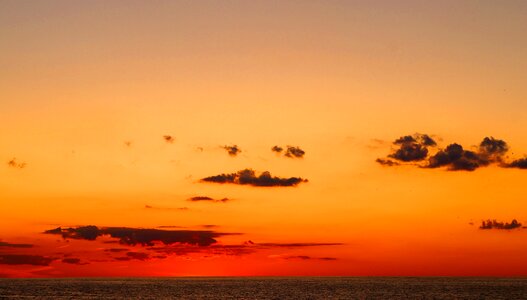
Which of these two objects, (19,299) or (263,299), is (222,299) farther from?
(19,299)

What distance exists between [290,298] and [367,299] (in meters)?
23.8

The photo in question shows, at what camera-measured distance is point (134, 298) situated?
192 metres

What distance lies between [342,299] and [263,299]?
2409cm

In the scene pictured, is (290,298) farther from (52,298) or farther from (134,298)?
(52,298)

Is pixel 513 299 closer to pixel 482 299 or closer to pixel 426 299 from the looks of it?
pixel 482 299

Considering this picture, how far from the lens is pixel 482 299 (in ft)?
650

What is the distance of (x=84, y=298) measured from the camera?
7849 inches

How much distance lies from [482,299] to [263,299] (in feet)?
225

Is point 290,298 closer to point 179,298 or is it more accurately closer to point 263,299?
point 263,299

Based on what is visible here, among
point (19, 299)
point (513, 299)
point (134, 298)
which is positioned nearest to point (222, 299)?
point (134, 298)

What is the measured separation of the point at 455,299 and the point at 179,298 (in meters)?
85.5

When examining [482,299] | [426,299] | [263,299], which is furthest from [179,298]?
[482,299]

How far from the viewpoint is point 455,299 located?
197500 millimetres

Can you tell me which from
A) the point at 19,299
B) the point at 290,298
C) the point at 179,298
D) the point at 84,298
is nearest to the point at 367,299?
the point at 290,298
